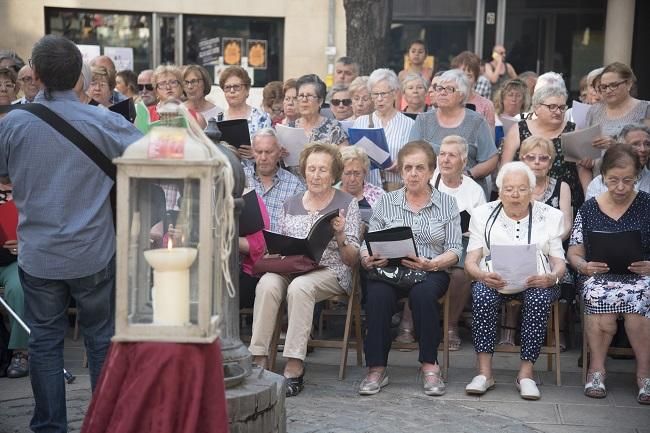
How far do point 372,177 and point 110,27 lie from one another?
10.6 metres

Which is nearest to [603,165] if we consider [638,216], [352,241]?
[638,216]

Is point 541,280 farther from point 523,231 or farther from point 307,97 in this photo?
point 307,97

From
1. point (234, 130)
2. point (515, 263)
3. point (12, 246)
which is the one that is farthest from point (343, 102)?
point (12, 246)

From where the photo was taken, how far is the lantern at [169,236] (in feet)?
13.2

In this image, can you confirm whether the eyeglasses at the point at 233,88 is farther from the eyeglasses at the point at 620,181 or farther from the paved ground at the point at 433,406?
the eyeglasses at the point at 620,181

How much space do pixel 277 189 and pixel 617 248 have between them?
8.31ft

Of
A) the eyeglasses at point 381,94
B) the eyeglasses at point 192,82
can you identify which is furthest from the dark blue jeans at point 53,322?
the eyeglasses at point 192,82

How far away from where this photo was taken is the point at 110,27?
17.9 m

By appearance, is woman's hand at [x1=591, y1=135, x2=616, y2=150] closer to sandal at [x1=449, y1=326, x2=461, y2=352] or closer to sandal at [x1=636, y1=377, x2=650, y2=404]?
sandal at [x1=449, y1=326, x2=461, y2=352]

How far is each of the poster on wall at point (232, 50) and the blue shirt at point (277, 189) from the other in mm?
10318

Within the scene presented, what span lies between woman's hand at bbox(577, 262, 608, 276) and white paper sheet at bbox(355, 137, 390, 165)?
1946 mm

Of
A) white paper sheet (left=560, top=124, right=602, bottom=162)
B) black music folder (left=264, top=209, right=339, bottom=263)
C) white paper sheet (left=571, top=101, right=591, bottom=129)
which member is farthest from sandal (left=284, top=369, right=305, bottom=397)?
white paper sheet (left=571, top=101, right=591, bottom=129)

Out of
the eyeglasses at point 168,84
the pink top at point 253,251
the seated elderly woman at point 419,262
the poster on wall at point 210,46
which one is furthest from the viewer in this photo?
the poster on wall at point 210,46

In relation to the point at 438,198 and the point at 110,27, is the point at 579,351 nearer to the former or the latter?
the point at 438,198
